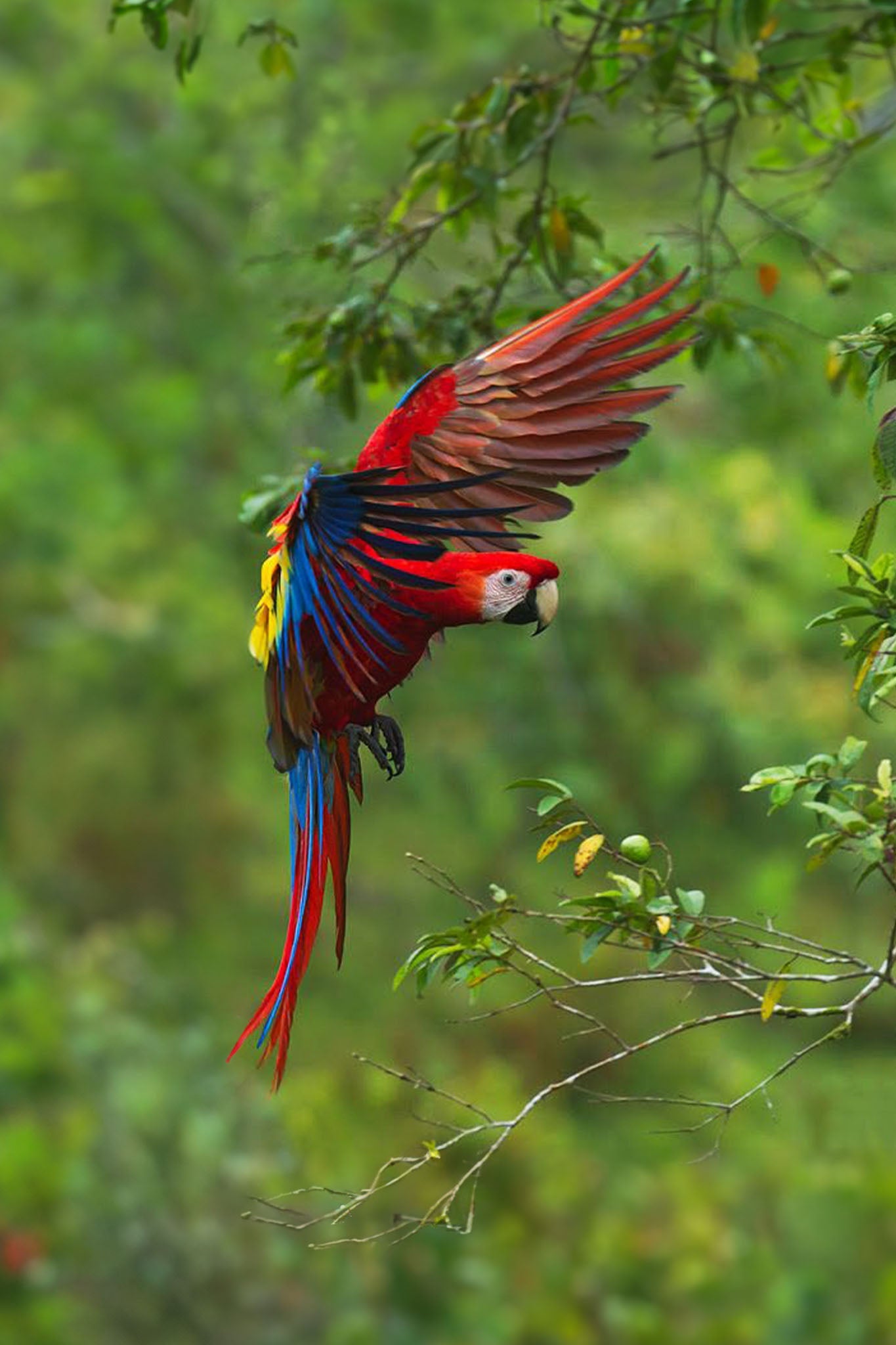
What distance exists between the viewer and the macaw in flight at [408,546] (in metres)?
1.49

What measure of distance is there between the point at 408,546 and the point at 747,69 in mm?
975

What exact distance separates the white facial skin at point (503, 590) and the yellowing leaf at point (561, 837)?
0.21m

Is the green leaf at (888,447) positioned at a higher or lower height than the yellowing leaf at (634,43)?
lower

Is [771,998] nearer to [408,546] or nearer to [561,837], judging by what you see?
[561,837]

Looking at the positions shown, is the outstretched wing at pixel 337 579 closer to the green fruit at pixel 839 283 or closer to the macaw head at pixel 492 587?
the macaw head at pixel 492 587

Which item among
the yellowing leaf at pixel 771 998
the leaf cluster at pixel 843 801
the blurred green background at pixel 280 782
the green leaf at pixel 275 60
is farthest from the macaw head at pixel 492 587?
the blurred green background at pixel 280 782

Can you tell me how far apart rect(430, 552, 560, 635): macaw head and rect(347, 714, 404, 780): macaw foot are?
0.16m

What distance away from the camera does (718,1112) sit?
4.50ft

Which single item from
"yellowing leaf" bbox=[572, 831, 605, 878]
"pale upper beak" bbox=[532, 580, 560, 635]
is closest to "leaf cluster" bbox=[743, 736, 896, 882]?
"yellowing leaf" bbox=[572, 831, 605, 878]

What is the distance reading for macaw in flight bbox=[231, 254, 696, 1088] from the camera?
4.90 feet

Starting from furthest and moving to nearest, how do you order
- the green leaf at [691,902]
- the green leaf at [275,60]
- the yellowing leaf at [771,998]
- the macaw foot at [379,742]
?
1. the green leaf at [275,60]
2. the macaw foot at [379,742]
3. the green leaf at [691,902]
4. the yellowing leaf at [771,998]

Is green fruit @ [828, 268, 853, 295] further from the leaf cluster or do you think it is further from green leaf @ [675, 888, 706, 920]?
green leaf @ [675, 888, 706, 920]

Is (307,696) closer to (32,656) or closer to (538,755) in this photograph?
(538,755)

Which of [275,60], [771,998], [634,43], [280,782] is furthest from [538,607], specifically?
[280,782]
